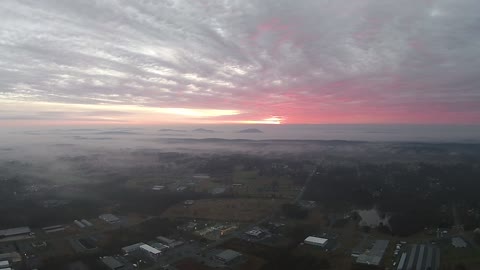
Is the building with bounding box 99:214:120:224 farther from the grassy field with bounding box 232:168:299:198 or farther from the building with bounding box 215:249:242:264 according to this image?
the grassy field with bounding box 232:168:299:198

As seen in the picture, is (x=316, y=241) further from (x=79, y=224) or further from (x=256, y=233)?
(x=79, y=224)

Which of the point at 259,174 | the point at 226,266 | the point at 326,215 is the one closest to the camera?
the point at 226,266

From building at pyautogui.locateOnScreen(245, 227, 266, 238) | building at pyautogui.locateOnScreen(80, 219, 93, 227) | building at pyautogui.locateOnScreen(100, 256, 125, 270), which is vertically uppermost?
building at pyautogui.locateOnScreen(245, 227, 266, 238)

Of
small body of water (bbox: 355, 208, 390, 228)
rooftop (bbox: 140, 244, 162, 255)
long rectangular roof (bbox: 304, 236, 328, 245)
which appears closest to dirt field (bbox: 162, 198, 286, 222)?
long rectangular roof (bbox: 304, 236, 328, 245)

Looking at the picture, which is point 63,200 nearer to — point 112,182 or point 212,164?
point 112,182

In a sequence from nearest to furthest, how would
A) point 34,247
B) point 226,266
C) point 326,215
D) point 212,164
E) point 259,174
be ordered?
1. point 226,266
2. point 34,247
3. point 326,215
4. point 259,174
5. point 212,164

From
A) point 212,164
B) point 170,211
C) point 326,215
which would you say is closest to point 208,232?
point 170,211
